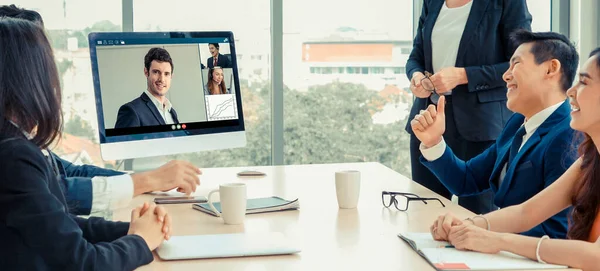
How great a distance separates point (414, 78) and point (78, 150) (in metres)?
2.03

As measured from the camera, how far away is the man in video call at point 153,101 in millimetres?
2566

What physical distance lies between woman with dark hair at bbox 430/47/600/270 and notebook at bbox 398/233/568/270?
Answer: 3 centimetres

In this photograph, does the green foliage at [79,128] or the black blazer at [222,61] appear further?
the green foliage at [79,128]

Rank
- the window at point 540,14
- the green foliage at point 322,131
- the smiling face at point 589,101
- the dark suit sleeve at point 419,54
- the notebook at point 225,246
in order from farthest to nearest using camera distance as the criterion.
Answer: the window at point 540,14, the green foliage at point 322,131, the dark suit sleeve at point 419,54, the smiling face at point 589,101, the notebook at point 225,246

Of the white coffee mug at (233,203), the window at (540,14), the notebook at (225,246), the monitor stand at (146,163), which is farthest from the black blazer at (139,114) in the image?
the window at (540,14)

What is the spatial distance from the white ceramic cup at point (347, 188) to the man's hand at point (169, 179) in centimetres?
45

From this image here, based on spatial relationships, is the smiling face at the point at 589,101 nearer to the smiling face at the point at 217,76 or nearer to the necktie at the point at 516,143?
the necktie at the point at 516,143

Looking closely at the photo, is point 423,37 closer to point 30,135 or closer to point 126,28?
point 126,28

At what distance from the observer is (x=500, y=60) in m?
3.29

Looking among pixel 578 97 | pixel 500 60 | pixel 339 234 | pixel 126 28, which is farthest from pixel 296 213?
pixel 126 28

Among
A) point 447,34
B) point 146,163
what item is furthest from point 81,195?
point 447,34

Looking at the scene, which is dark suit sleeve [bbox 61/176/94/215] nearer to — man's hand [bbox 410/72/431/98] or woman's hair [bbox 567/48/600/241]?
woman's hair [bbox 567/48/600/241]

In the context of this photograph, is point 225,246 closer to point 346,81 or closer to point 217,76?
point 217,76

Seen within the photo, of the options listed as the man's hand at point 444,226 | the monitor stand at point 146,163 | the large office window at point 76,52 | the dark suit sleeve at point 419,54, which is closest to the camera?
the man's hand at point 444,226
